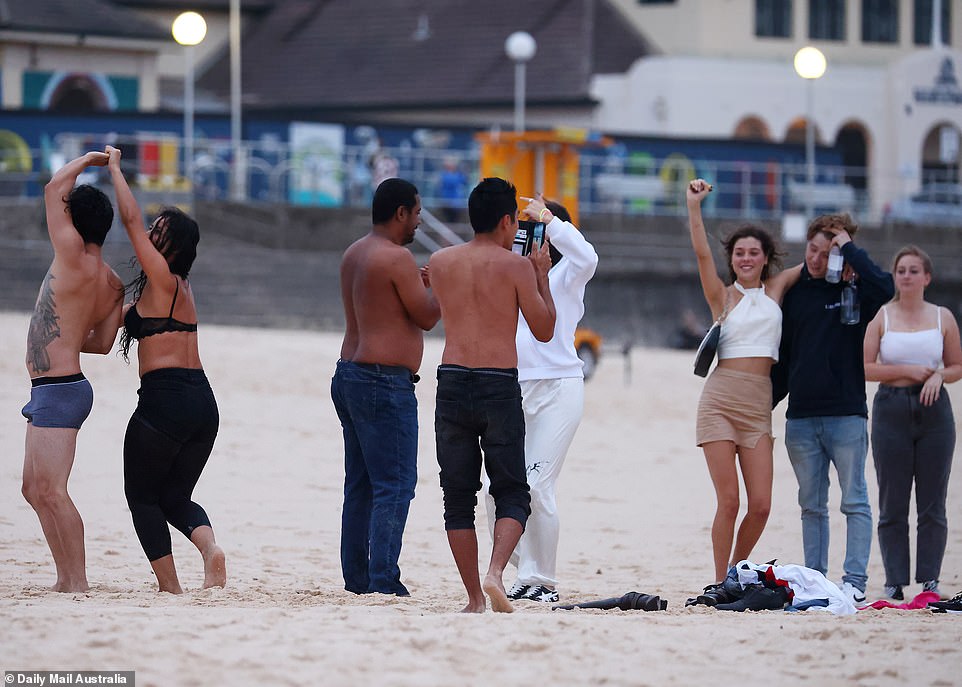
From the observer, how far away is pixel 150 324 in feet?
20.5

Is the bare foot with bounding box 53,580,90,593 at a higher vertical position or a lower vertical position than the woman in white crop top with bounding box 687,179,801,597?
lower

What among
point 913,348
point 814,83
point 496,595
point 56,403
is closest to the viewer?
point 496,595

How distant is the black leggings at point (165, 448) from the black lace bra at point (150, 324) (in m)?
0.16

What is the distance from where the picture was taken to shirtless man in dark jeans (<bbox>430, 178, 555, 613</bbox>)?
597cm

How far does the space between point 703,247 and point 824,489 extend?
1.33m

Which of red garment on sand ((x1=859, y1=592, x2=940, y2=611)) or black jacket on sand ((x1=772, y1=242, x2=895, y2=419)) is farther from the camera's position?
Answer: black jacket on sand ((x1=772, y1=242, x2=895, y2=419))

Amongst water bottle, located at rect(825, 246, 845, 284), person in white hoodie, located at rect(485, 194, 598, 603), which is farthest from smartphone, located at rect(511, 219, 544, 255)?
water bottle, located at rect(825, 246, 845, 284)

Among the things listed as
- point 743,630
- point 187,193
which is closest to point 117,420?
point 743,630

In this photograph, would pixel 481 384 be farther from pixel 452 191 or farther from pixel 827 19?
pixel 827 19

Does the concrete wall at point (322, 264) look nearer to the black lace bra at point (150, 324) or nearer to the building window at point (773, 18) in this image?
the building window at point (773, 18)

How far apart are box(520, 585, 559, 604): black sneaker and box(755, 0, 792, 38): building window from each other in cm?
3388

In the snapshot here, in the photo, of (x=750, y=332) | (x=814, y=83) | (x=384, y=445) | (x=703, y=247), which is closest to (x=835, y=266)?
(x=750, y=332)

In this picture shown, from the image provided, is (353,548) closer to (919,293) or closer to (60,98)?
(919,293)

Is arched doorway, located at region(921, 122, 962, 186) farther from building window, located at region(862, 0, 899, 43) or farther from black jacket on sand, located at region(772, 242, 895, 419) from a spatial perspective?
black jacket on sand, located at region(772, 242, 895, 419)
